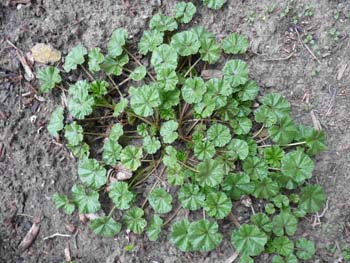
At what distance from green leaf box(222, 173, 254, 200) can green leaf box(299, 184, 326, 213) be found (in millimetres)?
341

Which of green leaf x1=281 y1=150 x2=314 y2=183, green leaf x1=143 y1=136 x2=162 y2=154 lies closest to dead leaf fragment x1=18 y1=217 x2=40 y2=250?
green leaf x1=143 y1=136 x2=162 y2=154

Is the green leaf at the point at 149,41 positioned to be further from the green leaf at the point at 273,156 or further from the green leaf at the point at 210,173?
the green leaf at the point at 273,156

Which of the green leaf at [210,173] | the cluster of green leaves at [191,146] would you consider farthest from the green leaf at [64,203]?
the green leaf at [210,173]

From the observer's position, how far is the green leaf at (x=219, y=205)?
3044 millimetres

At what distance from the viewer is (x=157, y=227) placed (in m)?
3.12

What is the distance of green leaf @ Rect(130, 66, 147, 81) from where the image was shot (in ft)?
10.6

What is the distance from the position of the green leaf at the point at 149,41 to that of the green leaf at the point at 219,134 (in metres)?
0.67

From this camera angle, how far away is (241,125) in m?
3.19

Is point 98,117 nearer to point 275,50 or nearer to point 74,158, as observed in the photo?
point 74,158

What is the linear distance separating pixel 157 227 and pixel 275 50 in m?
1.44

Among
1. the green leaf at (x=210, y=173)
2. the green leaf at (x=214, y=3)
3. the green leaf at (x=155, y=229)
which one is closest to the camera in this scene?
the green leaf at (x=210, y=173)

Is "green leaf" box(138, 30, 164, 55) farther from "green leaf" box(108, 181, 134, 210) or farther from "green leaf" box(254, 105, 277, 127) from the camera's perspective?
"green leaf" box(108, 181, 134, 210)

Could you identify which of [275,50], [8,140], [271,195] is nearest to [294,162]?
[271,195]

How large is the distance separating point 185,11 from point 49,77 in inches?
40.4
